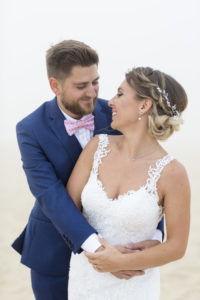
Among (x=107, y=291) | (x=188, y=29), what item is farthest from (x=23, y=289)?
(x=188, y=29)

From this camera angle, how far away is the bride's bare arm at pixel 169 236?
2.13 m

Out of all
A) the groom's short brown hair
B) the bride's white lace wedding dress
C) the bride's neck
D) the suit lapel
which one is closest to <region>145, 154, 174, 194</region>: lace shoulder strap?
the bride's white lace wedding dress

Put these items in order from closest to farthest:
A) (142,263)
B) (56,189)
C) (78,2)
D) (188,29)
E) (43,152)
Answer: (142,263)
(56,189)
(43,152)
(188,29)
(78,2)

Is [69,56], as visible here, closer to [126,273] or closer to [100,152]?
[100,152]

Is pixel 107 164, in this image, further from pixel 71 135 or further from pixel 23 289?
pixel 23 289

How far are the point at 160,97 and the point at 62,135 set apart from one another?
0.68m

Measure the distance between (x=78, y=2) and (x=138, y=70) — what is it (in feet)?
92.8

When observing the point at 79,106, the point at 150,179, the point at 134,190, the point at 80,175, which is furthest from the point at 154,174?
the point at 79,106

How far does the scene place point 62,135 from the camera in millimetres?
2535

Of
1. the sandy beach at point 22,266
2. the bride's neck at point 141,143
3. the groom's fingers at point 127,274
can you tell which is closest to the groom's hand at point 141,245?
the groom's fingers at point 127,274

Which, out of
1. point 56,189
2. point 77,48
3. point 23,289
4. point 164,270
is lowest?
point 164,270

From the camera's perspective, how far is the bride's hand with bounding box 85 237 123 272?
2.16 meters

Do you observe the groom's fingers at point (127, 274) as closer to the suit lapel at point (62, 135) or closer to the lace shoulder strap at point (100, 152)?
the lace shoulder strap at point (100, 152)

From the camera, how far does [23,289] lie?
5.07 m
